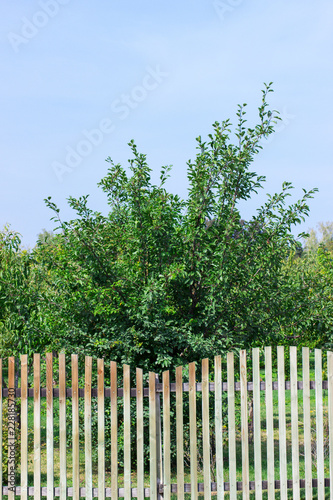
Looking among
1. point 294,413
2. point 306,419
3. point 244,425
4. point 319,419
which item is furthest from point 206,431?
point 319,419

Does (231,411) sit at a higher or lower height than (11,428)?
higher

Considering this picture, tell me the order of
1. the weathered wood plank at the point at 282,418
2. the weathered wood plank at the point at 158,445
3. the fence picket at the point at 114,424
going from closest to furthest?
the fence picket at the point at 114,424
the weathered wood plank at the point at 158,445
the weathered wood plank at the point at 282,418

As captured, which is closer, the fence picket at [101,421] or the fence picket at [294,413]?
the fence picket at [101,421]

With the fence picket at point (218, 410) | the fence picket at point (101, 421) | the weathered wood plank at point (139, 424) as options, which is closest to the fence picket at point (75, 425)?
the fence picket at point (101, 421)

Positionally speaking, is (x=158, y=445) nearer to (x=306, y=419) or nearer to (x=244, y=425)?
(x=244, y=425)

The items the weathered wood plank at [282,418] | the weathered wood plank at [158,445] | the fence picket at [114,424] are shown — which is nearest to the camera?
the fence picket at [114,424]

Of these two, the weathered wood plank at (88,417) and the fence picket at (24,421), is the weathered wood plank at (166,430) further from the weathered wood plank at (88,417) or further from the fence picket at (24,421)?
the fence picket at (24,421)

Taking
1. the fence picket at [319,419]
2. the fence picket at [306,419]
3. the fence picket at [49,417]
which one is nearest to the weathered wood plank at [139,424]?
the fence picket at [49,417]

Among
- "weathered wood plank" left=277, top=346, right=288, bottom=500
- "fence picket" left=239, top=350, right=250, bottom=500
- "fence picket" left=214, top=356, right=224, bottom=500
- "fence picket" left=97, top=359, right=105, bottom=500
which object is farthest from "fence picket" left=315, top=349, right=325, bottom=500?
"fence picket" left=97, top=359, right=105, bottom=500

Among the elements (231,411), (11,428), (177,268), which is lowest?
(11,428)

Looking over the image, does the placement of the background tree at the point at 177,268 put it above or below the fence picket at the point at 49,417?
above

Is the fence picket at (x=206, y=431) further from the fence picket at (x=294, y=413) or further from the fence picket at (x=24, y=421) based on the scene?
the fence picket at (x=24, y=421)

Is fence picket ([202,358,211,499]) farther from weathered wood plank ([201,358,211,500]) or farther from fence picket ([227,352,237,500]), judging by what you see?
fence picket ([227,352,237,500])

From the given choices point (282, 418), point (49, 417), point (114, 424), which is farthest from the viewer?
point (282, 418)
